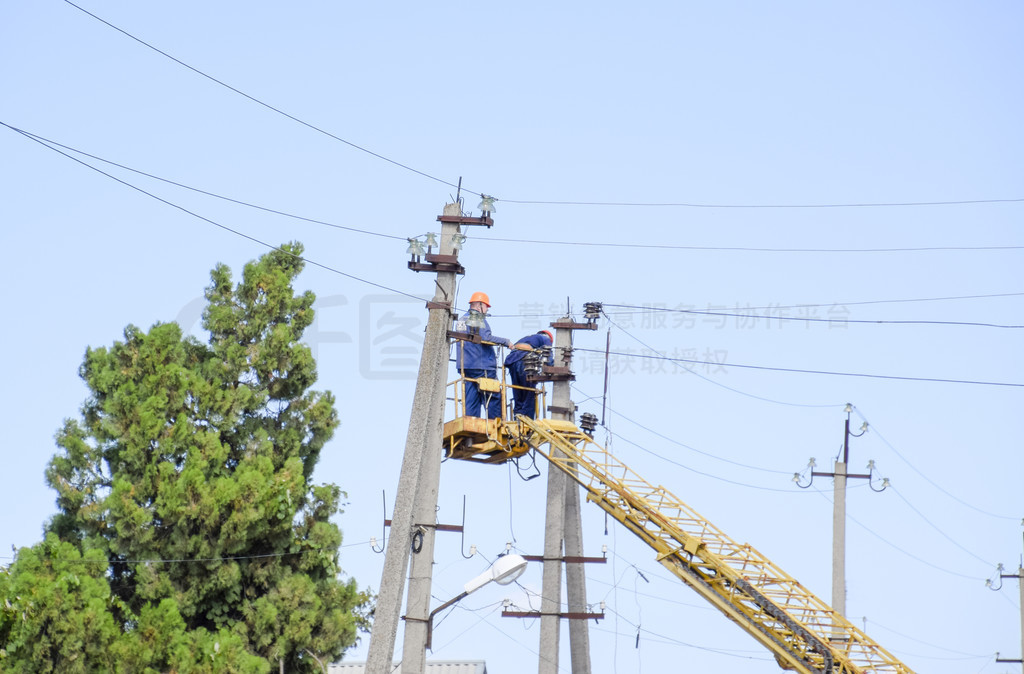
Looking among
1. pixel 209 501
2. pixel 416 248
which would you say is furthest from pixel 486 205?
pixel 209 501

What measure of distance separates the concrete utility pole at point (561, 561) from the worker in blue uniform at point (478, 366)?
352 cm

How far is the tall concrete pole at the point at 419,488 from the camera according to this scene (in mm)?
17688

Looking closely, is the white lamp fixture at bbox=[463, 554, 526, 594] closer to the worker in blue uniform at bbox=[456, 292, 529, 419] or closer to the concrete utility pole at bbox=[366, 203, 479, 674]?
the concrete utility pole at bbox=[366, 203, 479, 674]

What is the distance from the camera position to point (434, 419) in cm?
1895

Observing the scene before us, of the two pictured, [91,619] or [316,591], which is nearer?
[91,619]

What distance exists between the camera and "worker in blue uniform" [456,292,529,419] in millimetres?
21438

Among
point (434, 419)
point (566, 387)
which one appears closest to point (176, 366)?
point (566, 387)

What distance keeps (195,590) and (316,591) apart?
2348mm

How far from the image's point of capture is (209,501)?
26.1m

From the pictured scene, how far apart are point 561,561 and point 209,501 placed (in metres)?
6.52

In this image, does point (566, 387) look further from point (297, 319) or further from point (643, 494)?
point (297, 319)

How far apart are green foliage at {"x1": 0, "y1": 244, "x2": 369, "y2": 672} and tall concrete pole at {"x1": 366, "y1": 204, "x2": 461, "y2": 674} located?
27.4 feet

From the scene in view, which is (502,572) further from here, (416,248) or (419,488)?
(416,248)

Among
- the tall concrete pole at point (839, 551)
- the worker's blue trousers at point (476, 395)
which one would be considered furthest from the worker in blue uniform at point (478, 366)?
the tall concrete pole at point (839, 551)
